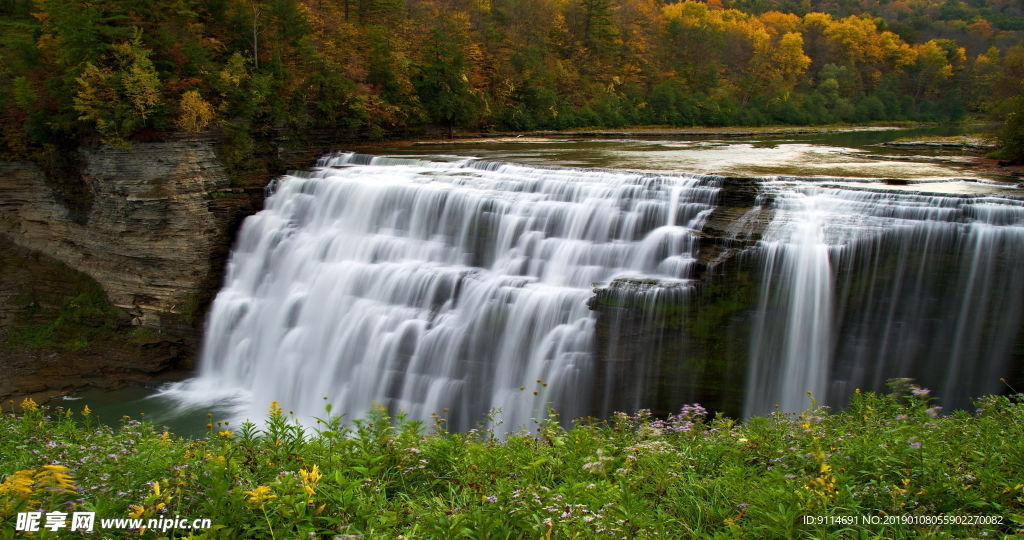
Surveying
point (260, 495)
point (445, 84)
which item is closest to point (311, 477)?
point (260, 495)

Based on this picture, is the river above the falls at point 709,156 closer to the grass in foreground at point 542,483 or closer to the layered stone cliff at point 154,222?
the layered stone cliff at point 154,222

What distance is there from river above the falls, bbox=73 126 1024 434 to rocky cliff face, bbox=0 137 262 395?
1.07 m

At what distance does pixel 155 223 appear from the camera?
17.0m

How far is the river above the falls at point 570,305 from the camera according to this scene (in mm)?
11000

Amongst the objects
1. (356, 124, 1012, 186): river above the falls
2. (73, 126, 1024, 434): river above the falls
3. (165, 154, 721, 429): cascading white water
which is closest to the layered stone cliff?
(165, 154, 721, 429): cascading white water

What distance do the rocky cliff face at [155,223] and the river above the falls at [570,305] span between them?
107 cm

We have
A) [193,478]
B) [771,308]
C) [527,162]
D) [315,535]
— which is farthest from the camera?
[527,162]

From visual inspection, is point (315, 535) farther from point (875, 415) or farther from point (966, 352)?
point (966, 352)

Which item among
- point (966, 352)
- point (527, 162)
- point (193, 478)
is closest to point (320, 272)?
point (527, 162)

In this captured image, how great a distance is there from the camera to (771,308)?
11195 mm

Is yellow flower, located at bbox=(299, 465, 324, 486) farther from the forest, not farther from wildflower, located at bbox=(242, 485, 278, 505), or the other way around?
the forest

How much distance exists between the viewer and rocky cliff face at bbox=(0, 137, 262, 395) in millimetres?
17016

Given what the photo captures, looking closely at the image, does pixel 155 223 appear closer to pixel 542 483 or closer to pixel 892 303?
pixel 542 483

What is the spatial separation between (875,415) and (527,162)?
13.5 meters
